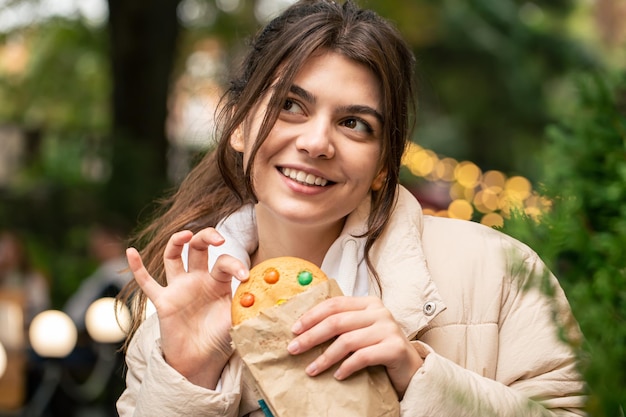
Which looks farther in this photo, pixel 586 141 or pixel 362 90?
pixel 586 141

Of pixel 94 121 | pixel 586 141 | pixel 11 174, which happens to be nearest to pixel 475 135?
pixel 94 121

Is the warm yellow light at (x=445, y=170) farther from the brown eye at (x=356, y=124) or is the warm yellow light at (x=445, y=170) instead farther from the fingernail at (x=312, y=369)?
the fingernail at (x=312, y=369)

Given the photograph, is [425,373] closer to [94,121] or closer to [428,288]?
[428,288]

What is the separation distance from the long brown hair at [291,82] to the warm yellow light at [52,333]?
4668mm

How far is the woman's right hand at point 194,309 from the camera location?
1.98 meters

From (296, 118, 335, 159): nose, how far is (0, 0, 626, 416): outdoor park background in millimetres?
408

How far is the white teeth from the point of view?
1995 millimetres

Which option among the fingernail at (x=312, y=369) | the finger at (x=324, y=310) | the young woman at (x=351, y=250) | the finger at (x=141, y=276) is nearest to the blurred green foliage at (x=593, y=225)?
the young woman at (x=351, y=250)

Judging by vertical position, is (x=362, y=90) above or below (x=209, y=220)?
above

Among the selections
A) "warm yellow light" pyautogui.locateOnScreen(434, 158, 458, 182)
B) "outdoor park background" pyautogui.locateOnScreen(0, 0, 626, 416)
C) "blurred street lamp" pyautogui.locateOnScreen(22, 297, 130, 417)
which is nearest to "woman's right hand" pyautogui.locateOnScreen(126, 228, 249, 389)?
"outdoor park background" pyautogui.locateOnScreen(0, 0, 626, 416)

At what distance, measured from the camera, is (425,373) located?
5.75ft

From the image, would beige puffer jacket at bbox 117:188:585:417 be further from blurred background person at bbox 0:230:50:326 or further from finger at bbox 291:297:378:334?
blurred background person at bbox 0:230:50:326

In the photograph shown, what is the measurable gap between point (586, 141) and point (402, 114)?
60 cm

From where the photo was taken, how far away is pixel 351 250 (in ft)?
7.02
